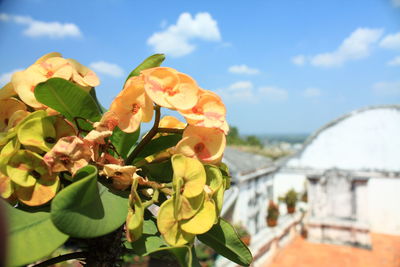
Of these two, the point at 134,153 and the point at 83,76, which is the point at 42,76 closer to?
the point at 83,76

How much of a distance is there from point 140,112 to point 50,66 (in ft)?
0.80

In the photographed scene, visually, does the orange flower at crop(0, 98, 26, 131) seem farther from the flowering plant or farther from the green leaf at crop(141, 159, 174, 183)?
the green leaf at crop(141, 159, 174, 183)

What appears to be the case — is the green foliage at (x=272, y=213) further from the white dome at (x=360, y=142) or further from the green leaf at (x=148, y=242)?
the green leaf at (x=148, y=242)

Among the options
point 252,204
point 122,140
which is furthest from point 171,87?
point 252,204

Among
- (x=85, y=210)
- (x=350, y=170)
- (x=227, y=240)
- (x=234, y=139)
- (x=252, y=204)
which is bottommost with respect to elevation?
(x=252, y=204)

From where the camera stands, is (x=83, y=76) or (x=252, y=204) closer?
(x=83, y=76)

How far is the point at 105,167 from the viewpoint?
2.22 feet

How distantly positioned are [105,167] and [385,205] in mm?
12498

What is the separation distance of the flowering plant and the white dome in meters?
12.0

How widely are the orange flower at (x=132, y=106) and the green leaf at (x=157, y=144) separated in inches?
5.0

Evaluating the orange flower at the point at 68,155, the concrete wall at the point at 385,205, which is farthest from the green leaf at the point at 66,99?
the concrete wall at the point at 385,205

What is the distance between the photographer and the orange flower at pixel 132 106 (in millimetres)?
681

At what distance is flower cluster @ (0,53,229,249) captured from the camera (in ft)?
2.04

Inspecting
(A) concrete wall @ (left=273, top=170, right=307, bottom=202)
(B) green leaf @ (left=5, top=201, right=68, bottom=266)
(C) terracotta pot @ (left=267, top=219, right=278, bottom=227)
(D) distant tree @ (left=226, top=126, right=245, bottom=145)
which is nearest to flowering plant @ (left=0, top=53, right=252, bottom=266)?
(B) green leaf @ (left=5, top=201, right=68, bottom=266)
